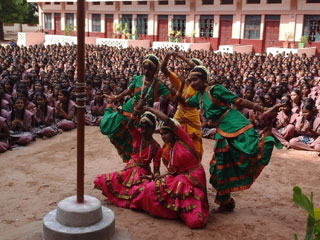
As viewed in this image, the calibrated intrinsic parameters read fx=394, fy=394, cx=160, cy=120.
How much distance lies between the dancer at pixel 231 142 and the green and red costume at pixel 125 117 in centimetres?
88

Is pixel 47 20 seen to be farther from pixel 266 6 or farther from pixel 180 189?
pixel 180 189

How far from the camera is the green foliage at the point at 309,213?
1543 mm

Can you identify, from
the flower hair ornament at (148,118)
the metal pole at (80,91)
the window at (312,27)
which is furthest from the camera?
the window at (312,27)

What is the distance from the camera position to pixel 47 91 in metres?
9.50

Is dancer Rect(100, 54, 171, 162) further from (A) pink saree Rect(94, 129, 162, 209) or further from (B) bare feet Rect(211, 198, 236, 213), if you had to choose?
(B) bare feet Rect(211, 198, 236, 213)

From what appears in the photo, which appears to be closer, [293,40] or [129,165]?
[129,165]

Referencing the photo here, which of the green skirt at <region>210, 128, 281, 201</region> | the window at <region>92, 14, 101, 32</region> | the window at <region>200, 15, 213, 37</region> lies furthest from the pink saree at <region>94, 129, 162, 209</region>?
the window at <region>92, 14, 101, 32</region>

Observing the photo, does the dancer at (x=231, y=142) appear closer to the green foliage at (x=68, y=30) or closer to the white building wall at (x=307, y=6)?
the white building wall at (x=307, y=6)

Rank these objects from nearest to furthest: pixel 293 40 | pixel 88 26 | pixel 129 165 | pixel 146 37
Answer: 1. pixel 129 165
2. pixel 293 40
3. pixel 146 37
4. pixel 88 26

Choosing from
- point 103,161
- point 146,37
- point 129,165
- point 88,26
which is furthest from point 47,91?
point 88,26

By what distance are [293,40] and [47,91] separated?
16.1m

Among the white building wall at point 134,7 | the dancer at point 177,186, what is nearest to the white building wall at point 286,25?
the white building wall at point 134,7

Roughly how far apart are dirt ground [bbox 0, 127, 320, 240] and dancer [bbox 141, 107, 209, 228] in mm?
140

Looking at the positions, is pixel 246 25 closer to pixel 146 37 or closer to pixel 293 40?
pixel 293 40
